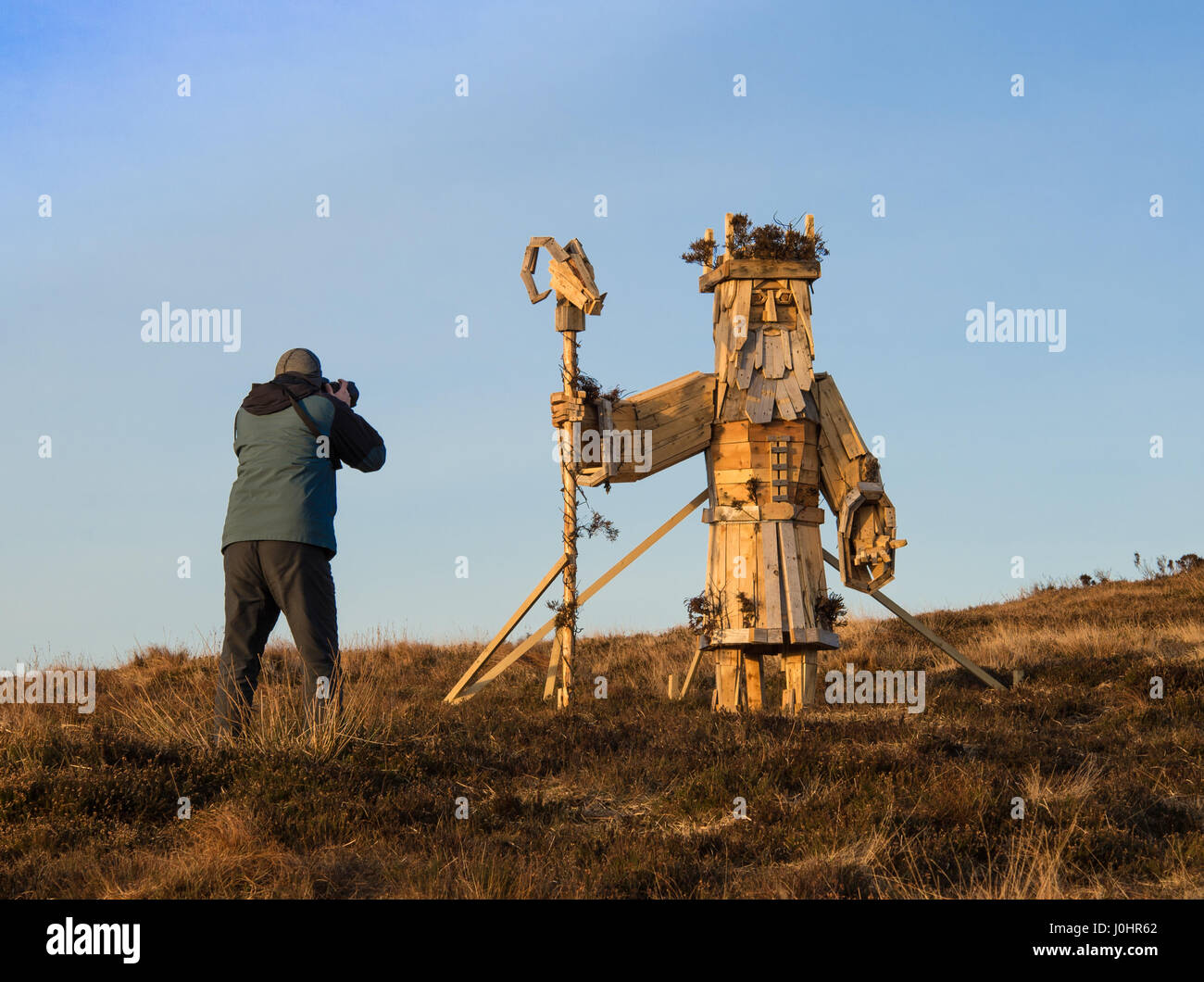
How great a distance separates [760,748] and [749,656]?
280cm

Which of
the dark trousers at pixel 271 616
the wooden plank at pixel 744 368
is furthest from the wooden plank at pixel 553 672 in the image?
the dark trousers at pixel 271 616

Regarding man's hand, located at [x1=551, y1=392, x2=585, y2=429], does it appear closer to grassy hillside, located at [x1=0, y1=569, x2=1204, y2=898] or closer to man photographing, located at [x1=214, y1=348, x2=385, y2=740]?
man photographing, located at [x1=214, y1=348, x2=385, y2=740]

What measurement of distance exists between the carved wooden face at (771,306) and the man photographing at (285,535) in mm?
4104

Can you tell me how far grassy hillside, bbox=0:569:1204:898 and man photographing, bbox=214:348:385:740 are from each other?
310 millimetres

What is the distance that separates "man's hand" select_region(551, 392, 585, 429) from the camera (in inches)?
400

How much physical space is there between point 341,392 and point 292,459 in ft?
2.43

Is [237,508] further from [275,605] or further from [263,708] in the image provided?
[263,708]

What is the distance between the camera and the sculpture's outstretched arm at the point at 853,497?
35.4ft

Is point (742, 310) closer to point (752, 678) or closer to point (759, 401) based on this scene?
point (759, 401)

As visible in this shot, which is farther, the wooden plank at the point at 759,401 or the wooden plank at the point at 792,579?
the wooden plank at the point at 759,401

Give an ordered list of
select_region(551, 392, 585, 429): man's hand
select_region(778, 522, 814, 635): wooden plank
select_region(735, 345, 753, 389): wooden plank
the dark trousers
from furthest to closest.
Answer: select_region(735, 345, 753, 389): wooden plank → select_region(778, 522, 814, 635): wooden plank → select_region(551, 392, 585, 429): man's hand → the dark trousers

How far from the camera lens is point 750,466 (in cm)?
1091

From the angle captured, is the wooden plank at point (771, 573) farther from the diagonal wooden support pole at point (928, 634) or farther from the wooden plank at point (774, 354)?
the wooden plank at point (774, 354)

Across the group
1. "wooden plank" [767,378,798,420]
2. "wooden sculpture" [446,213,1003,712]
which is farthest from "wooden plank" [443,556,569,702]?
"wooden plank" [767,378,798,420]
